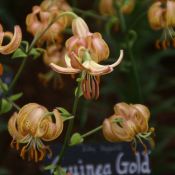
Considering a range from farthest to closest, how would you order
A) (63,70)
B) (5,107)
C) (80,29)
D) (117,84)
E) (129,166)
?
(117,84)
(129,166)
(5,107)
(80,29)
(63,70)

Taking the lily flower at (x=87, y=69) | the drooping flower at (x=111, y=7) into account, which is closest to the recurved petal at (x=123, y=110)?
the lily flower at (x=87, y=69)

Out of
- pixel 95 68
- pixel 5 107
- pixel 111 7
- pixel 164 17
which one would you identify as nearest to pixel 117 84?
pixel 111 7

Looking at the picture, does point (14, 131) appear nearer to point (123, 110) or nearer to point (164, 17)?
point (123, 110)

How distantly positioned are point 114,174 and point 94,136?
594mm

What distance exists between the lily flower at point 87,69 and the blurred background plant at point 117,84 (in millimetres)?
391

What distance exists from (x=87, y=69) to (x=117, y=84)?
100 centimetres

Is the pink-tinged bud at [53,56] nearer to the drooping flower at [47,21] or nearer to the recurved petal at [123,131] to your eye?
the drooping flower at [47,21]

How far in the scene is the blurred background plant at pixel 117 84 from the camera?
1.78 m

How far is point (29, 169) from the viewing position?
2322mm

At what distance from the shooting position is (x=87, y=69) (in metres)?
1.04

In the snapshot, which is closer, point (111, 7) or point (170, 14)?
point (170, 14)

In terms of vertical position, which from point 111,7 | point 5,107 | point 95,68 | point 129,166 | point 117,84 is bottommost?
point 117,84

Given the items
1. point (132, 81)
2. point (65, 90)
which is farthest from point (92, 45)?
point (65, 90)

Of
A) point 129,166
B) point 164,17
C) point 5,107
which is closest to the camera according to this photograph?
point 5,107
